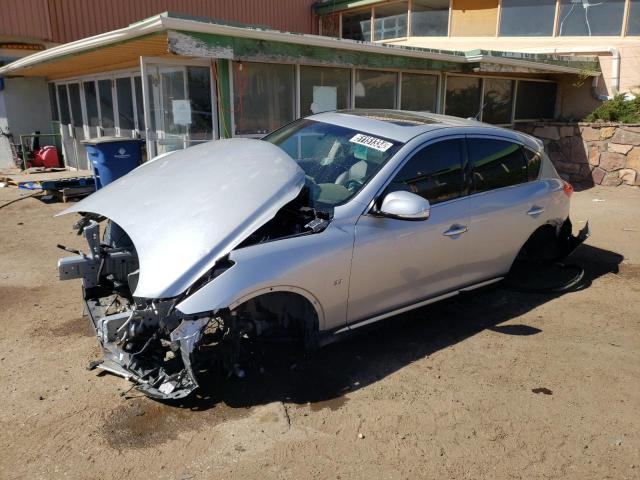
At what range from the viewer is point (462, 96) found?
11930 mm

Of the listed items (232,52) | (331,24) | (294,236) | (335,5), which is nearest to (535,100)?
(335,5)

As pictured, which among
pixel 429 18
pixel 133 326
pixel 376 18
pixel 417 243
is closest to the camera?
pixel 133 326

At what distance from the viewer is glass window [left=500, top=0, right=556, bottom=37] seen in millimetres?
13406

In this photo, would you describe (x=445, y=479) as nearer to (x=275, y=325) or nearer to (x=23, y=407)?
(x=275, y=325)

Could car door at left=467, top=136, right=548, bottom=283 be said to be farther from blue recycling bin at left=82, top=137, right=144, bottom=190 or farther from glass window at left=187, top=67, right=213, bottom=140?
blue recycling bin at left=82, top=137, right=144, bottom=190

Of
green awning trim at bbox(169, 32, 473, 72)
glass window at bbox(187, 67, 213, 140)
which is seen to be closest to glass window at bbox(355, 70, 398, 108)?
green awning trim at bbox(169, 32, 473, 72)

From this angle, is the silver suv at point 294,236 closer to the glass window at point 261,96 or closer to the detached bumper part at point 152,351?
the detached bumper part at point 152,351

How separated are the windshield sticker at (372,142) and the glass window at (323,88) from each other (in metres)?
5.41

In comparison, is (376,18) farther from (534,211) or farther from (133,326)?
(133,326)

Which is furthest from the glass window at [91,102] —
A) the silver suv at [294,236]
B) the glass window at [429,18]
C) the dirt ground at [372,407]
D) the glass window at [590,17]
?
the glass window at [590,17]

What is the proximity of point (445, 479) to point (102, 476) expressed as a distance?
1752 mm

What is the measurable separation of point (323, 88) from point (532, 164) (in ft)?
17.5

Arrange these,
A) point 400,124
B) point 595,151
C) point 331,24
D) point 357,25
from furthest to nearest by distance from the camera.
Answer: point 331,24 < point 357,25 < point 595,151 < point 400,124

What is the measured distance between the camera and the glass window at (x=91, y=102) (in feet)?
37.4
